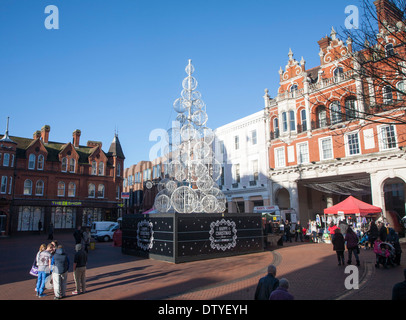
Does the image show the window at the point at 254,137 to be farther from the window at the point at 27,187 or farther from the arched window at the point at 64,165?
the window at the point at 27,187

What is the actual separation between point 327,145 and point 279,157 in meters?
5.53

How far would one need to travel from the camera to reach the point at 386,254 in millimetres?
11883

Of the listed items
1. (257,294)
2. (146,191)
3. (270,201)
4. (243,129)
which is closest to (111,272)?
(257,294)

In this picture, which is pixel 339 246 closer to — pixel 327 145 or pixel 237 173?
pixel 327 145

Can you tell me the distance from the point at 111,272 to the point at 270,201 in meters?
23.9

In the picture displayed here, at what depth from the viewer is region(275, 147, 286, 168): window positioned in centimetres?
3294

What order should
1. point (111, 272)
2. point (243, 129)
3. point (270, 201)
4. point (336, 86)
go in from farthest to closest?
point (243, 129), point (270, 201), point (336, 86), point (111, 272)

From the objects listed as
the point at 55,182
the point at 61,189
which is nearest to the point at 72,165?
the point at 55,182

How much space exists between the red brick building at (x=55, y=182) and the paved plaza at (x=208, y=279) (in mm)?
28313

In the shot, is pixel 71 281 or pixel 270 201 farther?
pixel 270 201

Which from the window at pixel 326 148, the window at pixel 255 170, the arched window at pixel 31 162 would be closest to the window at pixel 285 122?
the window at pixel 326 148

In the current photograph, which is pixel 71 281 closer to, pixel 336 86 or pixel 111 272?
pixel 111 272

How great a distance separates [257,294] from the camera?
5480mm

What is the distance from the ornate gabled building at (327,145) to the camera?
25031 millimetres
